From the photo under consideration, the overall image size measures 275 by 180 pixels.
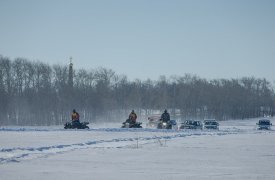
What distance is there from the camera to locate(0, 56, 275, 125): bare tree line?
94.3 m

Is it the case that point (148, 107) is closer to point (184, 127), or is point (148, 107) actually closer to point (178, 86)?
point (178, 86)

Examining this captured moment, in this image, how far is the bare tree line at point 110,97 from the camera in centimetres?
9431

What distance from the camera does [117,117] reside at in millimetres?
118562

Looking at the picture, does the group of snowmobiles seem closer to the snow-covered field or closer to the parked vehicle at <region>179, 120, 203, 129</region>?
the parked vehicle at <region>179, 120, 203, 129</region>

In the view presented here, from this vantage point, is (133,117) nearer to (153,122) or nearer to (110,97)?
(153,122)

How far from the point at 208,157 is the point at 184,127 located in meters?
35.2

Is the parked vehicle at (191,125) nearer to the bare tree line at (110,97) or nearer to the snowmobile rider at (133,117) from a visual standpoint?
the snowmobile rider at (133,117)

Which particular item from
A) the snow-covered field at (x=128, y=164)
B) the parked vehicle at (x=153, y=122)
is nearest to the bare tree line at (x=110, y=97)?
the parked vehicle at (x=153, y=122)

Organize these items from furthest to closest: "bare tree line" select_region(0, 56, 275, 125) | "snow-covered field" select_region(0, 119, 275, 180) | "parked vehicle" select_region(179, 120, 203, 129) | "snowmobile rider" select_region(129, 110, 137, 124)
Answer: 1. "bare tree line" select_region(0, 56, 275, 125)
2. "parked vehicle" select_region(179, 120, 203, 129)
3. "snowmobile rider" select_region(129, 110, 137, 124)
4. "snow-covered field" select_region(0, 119, 275, 180)

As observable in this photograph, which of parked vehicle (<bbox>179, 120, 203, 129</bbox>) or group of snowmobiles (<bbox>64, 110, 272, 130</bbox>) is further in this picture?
parked vehicle (<bbox>179, 120, 203, 129</bbox>)

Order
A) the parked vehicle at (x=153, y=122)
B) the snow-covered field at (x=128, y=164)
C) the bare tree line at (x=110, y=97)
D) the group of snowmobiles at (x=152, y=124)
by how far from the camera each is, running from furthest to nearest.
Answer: the bare tree line at (x=110, y=97) < the parked vehicle at (x=153, y=122) < the group of snowmobiles at (x=152, y=124) < the snow-covered field at (x=128, y=164)

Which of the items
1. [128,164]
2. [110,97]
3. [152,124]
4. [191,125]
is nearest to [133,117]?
[191,125]

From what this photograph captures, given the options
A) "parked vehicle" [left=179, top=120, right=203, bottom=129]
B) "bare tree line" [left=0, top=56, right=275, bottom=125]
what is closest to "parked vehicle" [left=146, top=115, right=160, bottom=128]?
"parked vehicle" [left=179, top=120, right=203, bottom=129]

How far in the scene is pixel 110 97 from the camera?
121m
